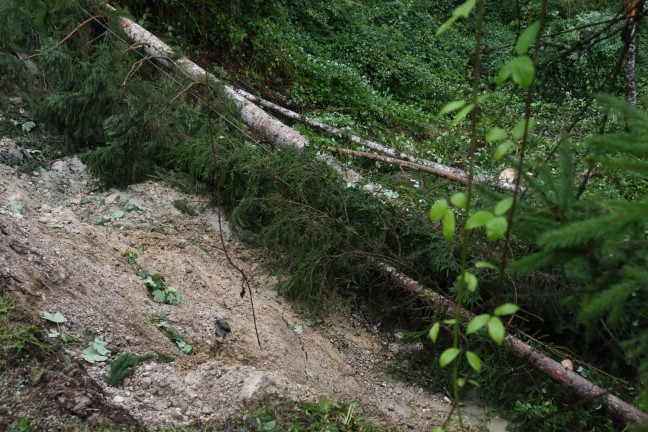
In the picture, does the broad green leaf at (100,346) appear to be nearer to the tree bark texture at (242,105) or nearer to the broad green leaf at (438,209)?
the broad green leaf at (438,209)

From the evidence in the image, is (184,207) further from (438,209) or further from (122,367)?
(438,209)

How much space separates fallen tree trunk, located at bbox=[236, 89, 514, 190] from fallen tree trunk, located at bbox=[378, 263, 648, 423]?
1581 mm

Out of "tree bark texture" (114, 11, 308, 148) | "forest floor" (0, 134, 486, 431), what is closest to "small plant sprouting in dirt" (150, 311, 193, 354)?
"forest floor" (0, 134, 486, 431)

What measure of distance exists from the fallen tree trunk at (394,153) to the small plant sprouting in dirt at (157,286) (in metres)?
3.18

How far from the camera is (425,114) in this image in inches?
417

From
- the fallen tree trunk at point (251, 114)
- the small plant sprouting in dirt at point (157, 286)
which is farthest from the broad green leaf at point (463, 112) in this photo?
the fallen tree trunk at point (251, 114)

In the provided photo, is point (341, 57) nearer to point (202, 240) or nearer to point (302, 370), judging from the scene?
point (202, 240)

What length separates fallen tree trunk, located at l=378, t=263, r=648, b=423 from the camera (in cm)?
398

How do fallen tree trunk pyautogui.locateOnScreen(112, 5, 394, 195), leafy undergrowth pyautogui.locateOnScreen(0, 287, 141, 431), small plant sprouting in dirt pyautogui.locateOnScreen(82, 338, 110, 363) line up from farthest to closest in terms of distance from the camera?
fallen tree trunk pyautogui.locateOnScreen(112, 5, 394, 195), small plant sprouting in dirt pyautogui.locateOnScreen(82, 338, 110, 363), leafy undergrowth pyautogui.locateOnScreen(0, 287, 141, 431)

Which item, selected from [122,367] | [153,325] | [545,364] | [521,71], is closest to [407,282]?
[545,364]

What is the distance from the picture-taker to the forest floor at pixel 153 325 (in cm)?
303

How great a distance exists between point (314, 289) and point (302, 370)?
96cm

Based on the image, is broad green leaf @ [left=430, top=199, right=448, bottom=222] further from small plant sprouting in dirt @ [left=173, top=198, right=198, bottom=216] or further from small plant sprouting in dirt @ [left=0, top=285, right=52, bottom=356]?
small plant sprouting in dirt @ [left=173, top=198, right=198, bottom=216]

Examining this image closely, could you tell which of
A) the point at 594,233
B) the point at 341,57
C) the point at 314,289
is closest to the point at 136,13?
the point at 341,57
